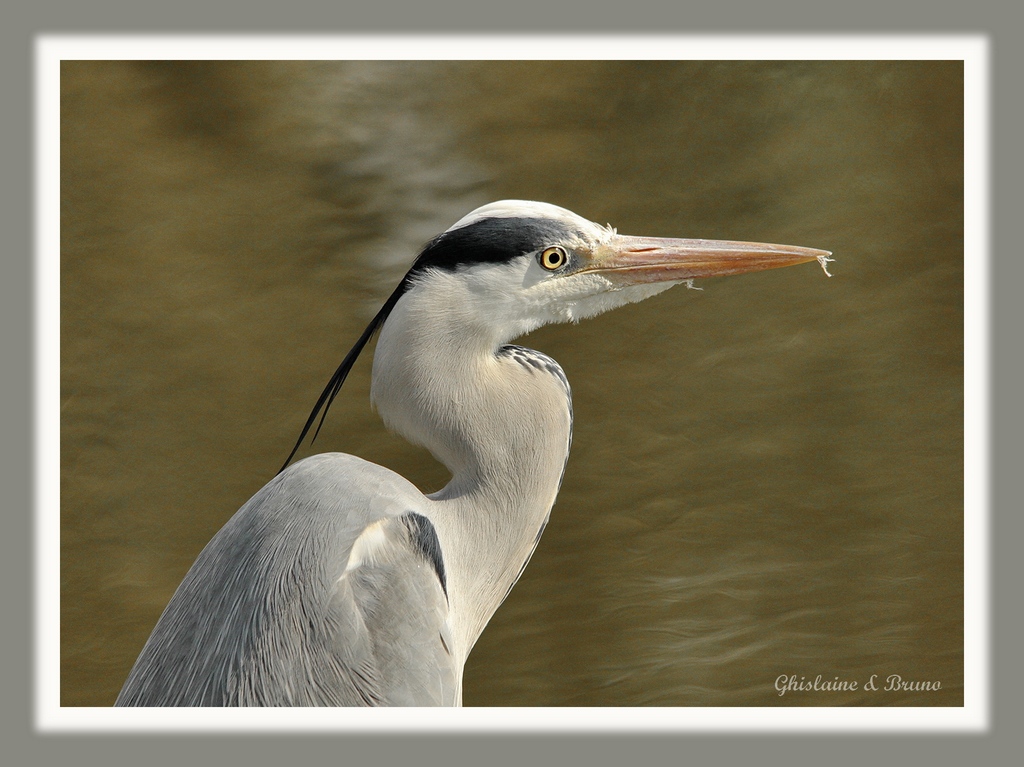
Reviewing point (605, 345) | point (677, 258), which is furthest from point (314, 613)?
point (605, 345)

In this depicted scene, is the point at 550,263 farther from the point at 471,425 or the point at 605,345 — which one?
the point at 605,345

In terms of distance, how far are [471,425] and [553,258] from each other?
383mm

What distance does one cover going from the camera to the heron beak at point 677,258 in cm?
243

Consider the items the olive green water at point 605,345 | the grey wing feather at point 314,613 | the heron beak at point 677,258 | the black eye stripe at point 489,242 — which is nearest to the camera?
the grey wing feather at point 314,613

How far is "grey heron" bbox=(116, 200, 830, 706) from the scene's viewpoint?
212 centimetres

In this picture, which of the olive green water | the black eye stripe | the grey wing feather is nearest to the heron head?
the black eye stripe

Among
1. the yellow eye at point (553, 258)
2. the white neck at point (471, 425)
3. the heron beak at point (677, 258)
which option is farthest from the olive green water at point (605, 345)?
the yellow eye at point (553, 258)

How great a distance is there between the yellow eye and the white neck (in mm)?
150

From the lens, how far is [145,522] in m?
3.80

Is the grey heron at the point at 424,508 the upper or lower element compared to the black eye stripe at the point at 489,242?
lower

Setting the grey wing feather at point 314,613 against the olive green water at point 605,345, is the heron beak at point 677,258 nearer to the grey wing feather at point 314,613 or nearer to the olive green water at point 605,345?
the grey wing feather at point 314,613

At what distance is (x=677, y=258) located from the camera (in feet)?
8.11

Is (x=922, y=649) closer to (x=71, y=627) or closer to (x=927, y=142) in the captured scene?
(x=927, y=142)

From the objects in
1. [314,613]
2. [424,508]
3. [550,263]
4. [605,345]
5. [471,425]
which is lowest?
[314,613]
